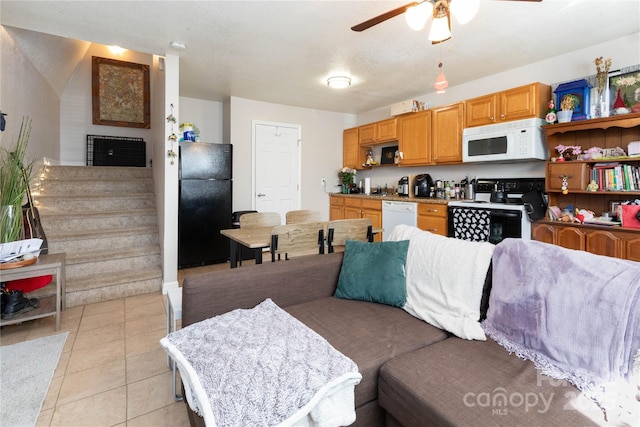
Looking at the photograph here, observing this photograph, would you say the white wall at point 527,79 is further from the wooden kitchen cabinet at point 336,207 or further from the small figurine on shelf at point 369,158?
the wooden kitchen cabinet at point 336,207

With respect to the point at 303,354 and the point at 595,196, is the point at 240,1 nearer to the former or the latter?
the point at 303,354

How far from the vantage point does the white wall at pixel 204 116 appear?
502 cm

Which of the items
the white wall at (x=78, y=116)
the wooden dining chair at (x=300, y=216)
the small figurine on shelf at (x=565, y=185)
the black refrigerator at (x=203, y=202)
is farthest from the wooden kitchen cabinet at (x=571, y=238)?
the white wall at (x=78, y=116)

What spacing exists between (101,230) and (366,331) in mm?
3620

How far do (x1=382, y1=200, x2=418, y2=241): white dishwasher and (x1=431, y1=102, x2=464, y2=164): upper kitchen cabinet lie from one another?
74cm

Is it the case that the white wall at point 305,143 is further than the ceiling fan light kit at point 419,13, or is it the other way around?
the white wall at point 305,143

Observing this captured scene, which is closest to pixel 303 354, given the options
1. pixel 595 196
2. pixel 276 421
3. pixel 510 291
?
pixel 276 421

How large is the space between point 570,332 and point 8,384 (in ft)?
9.52

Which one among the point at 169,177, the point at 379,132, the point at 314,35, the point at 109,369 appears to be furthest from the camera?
the point at 379,132

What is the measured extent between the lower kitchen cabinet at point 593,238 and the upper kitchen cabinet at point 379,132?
99.9 inches

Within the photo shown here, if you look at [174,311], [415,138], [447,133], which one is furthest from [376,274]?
[415,138]

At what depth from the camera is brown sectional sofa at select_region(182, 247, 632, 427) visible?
1.06m

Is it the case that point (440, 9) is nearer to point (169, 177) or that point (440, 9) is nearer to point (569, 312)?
point (569, 312)

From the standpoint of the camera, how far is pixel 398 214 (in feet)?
15.3
